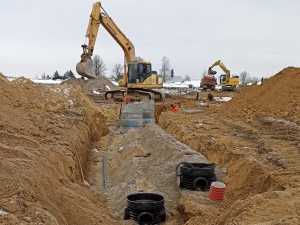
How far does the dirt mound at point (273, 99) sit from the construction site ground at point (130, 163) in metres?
0.09

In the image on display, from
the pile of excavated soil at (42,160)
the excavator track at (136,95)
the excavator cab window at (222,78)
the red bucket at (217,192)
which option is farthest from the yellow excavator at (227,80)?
the red bucket at (217,192)

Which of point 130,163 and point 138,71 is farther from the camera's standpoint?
point 138,71

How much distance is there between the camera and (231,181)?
8094 millimetres

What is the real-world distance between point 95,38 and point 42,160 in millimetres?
19398

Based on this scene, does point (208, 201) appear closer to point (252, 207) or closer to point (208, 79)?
point (252, 207)

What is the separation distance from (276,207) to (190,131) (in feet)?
28.4

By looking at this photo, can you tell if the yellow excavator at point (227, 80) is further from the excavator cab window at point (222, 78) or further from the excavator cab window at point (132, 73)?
the excavator cab window at point (132, 73)

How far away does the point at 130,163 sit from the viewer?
10.7 metres

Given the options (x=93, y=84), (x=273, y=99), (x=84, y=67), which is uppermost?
(x=84, y=67)

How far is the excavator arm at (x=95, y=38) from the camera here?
2548cm

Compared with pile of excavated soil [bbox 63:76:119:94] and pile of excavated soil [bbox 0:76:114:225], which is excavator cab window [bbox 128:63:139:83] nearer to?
pile of excavated soil [bbox 63:76:119:94]

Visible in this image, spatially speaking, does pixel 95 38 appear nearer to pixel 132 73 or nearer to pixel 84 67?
pixel 84 67

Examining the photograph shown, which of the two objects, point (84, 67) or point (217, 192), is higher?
point (84, 67)

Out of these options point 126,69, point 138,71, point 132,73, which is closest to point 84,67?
point 126,69
